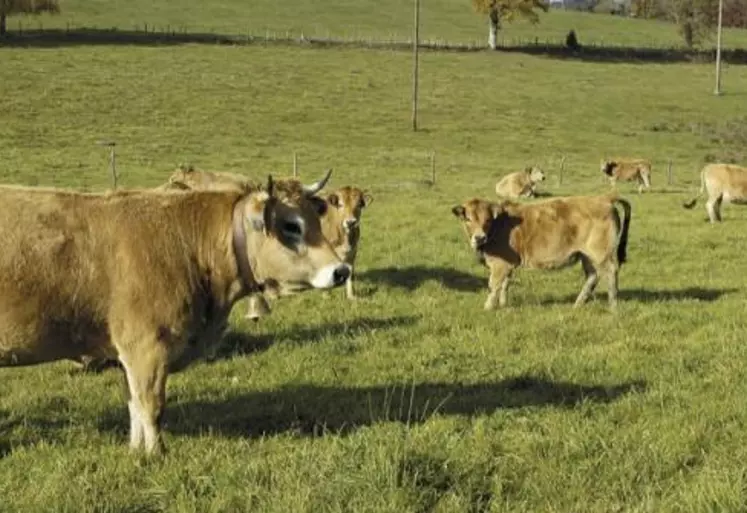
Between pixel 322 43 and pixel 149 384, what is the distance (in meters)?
74.0

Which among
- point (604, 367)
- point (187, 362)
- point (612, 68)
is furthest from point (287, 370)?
point (612, 68)

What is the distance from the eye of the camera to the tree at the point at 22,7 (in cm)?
6625

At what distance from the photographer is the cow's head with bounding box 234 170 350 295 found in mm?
6156

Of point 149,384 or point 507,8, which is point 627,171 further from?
point 507,8

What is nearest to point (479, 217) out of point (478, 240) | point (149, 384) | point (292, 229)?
point (478, 240)

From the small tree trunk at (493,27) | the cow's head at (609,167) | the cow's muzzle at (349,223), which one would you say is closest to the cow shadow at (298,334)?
the cow's muzzle at (349,223)

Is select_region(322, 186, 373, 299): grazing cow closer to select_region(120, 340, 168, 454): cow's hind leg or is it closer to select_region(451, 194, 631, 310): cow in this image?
select_region(451, 194, 631, 310): cow

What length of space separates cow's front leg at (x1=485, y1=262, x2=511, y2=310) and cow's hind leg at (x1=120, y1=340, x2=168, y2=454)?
657cm

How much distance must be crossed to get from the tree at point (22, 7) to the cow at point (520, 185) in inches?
1947

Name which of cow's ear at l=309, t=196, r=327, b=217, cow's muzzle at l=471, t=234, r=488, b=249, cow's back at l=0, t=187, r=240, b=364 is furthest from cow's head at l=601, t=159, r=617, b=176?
cow's back at l=0, t=187, r=240, b=364

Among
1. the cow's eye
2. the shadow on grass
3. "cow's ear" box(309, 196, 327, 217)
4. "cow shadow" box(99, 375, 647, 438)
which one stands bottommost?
"cow shadow" box(99, 375, 647, 438)

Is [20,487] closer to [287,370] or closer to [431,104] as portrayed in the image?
[287,370]

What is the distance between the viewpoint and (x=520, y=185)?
1114 inches

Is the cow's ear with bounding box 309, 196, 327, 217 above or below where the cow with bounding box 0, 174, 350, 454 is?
above
